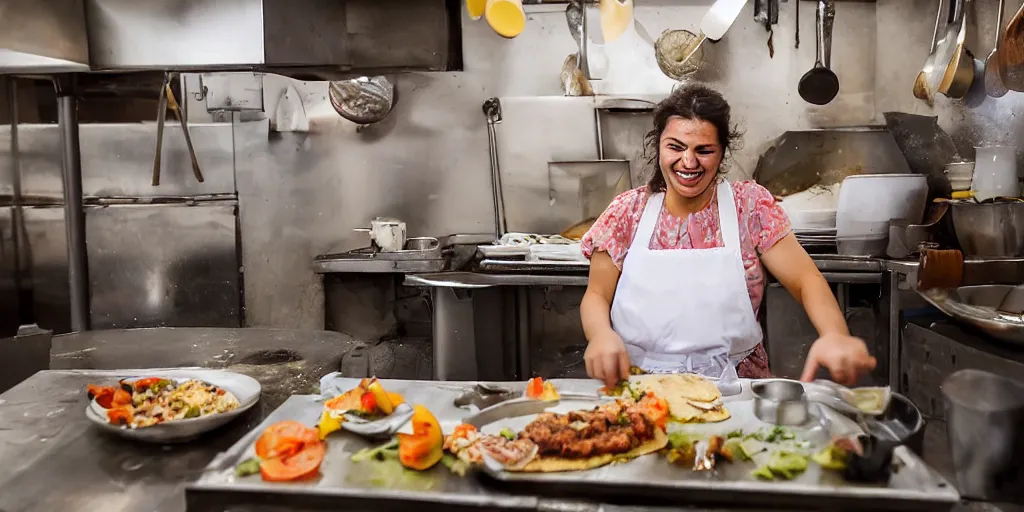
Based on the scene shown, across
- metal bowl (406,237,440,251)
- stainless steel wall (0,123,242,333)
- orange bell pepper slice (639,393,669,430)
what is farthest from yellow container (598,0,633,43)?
stainless steel wall (0,123,242,333)

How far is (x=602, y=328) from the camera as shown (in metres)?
2.09

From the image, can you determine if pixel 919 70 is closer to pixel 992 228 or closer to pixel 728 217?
pixel 992 228

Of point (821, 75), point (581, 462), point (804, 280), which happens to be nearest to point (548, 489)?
point (581, 462)

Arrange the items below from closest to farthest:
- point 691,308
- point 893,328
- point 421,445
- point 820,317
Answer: point 421,445 → point 820,317 → point 691,308 → point 893,328

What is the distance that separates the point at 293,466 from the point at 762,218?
1.64 metres

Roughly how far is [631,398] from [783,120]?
3.65 meters

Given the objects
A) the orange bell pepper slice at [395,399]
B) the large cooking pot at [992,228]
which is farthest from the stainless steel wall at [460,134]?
the orange bell pepper slice at [395,399]

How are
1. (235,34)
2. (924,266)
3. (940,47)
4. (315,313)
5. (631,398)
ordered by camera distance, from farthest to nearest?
(315,313)
(940,47)
(924,266)
(235,34)
(631,398)

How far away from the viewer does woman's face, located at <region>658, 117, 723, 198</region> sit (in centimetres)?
211

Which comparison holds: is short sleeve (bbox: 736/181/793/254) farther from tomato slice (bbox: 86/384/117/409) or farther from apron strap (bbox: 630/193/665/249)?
tomato slice (bbox: 86/384/117/409)

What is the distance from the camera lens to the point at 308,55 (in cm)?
194

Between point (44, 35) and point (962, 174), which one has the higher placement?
point (44, 35)

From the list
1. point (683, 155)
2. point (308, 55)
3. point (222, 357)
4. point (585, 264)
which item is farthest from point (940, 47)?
point (222, 357)

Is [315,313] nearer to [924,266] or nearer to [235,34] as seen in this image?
[235,34]
